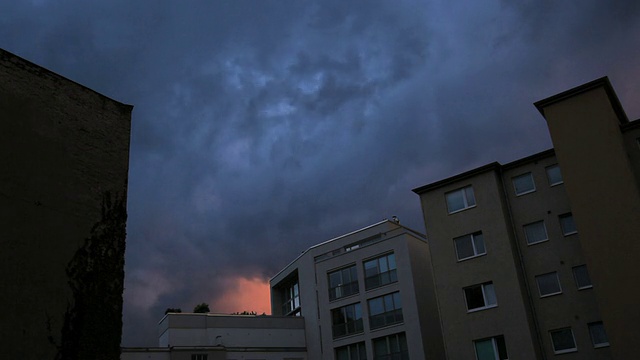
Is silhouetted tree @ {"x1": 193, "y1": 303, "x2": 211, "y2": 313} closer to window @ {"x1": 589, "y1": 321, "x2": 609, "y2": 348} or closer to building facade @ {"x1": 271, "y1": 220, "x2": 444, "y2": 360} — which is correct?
building facade @ {"x1": 271, "y1": 220, "x2": 444, "y2": 360}

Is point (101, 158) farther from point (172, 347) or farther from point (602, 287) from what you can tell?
point (172, 347)

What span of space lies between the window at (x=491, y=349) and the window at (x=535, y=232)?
581cm

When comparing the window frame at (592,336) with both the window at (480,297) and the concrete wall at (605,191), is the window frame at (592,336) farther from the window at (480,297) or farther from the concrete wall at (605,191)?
the window at (480,297)

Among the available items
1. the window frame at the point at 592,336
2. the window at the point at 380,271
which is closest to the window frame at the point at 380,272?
the window at the point at 380,271

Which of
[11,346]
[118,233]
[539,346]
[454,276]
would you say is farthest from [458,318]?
[11,346]

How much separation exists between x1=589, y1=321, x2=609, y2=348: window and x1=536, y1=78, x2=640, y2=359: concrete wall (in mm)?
2846

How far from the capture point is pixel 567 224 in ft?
110

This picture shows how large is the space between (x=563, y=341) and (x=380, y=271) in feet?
62.4

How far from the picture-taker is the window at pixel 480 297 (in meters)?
34.5

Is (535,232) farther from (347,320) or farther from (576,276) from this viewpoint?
(347,320)

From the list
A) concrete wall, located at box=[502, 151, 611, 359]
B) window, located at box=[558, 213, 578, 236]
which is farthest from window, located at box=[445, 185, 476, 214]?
window, located at box=[558, 213, 578, 236]

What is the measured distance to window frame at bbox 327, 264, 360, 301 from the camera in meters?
50.3

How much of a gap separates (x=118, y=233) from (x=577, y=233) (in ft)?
78.2

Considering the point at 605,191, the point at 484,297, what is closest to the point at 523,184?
the point at 605,191
